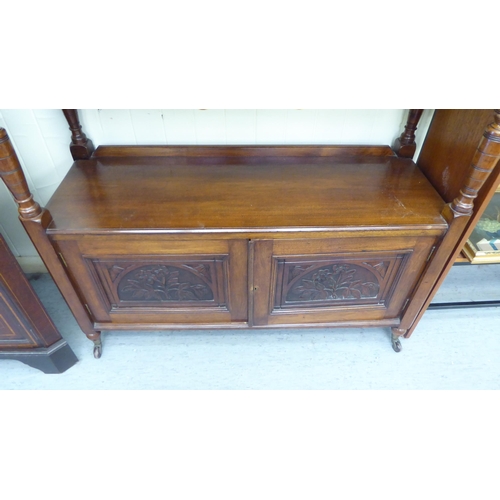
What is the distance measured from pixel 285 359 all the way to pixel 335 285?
35 centimetres

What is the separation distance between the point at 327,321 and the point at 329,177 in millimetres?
459

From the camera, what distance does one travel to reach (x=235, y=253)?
101cm

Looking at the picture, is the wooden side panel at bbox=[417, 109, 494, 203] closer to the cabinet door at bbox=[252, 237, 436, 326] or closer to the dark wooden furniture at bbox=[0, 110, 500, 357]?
the dark wooden furniture at bbox=[0, 110, 500, 357]

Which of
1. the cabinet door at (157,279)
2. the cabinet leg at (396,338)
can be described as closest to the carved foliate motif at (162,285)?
the cabinet door at (157,279)

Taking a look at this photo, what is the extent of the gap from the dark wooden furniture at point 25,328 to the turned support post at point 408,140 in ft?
3.78

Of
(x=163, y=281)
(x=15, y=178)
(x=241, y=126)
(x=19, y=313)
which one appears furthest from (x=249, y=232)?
(x=19, y=313)

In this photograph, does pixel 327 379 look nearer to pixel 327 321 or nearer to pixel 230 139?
pixel 327 321

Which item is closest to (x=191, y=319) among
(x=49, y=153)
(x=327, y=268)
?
(x=327, y=268)

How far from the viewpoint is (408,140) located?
1.21 metres

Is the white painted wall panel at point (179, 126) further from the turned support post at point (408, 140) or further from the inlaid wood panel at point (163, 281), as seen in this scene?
the turned support post at point (408, 140)

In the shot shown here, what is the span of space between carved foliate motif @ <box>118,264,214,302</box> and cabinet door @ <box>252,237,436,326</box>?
0.17 m

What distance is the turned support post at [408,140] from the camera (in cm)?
117

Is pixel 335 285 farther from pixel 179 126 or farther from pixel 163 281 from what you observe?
pixel 179 126

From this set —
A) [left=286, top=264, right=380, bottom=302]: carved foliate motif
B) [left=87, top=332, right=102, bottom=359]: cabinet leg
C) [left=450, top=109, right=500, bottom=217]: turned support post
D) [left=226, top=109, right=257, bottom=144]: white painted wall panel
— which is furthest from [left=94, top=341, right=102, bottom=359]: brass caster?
[left=450, top=109, right=500, bottom=217]: turned support post
